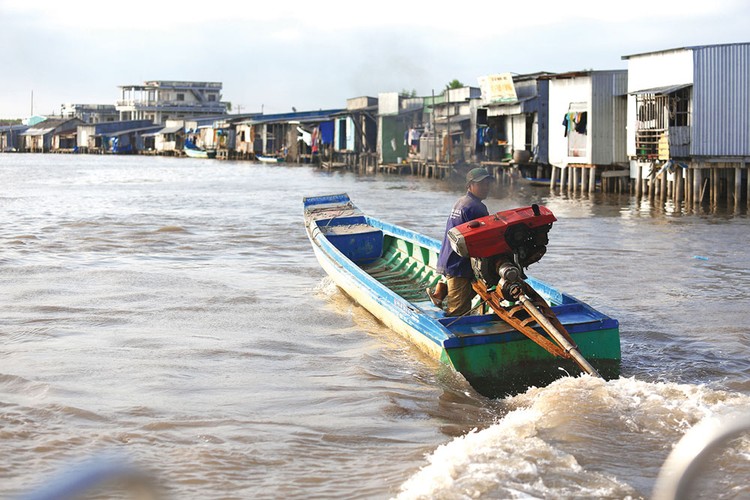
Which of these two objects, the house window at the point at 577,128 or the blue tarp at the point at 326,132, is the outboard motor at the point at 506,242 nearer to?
the house window at the point at 577,128

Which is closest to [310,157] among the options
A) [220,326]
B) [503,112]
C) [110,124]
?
[503,112]

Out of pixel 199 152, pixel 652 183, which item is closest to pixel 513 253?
pixel 652 183

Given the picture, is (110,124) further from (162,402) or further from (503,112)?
(162,402)

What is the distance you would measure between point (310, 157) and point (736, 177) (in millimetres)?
44595

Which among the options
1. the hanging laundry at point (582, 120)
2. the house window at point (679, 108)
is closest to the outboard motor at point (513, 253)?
the house window at point (679, 108)

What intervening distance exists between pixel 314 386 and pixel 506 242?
2090mm

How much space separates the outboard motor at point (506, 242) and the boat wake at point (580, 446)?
0.95m

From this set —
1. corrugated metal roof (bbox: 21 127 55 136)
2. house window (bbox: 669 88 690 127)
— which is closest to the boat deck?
house window (bbox: 669 88 690 127)

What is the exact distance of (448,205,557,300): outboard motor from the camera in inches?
268

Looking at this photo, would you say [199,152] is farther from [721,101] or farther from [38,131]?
[721,101]

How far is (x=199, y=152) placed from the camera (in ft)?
265

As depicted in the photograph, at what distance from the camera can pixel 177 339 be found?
9.14m

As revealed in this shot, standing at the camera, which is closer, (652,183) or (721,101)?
(721,101)

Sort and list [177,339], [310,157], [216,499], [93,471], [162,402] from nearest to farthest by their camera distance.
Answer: [93,471]
[216,499]
[162,402]
[177,339]
[310,157]
